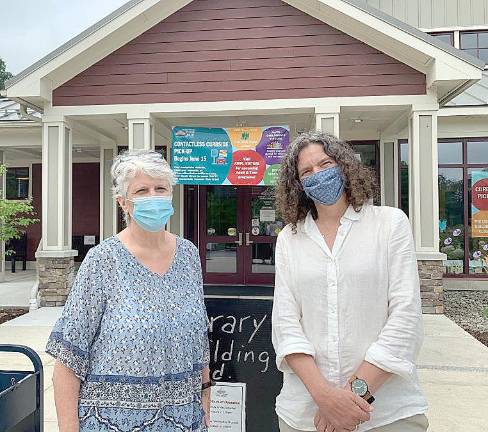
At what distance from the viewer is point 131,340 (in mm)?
1646

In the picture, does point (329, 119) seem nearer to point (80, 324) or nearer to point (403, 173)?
point (403, 173)

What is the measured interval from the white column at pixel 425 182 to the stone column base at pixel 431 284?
16cm

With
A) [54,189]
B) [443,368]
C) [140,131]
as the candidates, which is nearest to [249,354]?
[443,368]

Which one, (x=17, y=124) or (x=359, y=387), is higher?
(x=17, y=124)

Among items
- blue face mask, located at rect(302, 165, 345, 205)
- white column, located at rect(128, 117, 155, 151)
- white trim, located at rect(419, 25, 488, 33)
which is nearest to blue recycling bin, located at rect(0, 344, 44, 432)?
blue face mask, located at rect(302, 165, 345, 205)

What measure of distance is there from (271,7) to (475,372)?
586 cm

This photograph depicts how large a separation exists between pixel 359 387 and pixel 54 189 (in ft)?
24.3

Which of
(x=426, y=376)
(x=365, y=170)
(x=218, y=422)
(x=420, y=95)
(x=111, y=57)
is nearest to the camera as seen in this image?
(x=365, y=170)

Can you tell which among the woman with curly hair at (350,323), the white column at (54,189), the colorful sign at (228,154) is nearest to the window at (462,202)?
the colorful sign at (228,154)

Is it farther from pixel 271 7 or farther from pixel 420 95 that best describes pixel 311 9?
pixel 420 95

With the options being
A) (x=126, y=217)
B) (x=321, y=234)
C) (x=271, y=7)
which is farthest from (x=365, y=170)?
(x=271, y=7)

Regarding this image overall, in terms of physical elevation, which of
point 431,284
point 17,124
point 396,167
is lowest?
point 431,284

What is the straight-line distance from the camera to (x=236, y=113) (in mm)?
7766

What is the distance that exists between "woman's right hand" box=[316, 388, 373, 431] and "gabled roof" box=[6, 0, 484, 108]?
6183 millimetres
